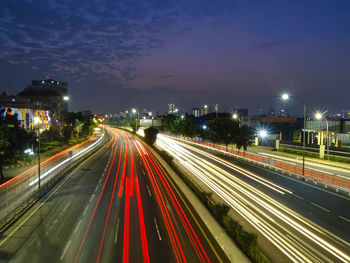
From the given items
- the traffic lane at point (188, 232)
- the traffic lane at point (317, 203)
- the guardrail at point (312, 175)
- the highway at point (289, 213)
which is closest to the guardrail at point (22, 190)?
the traffic lane at point (188, 232)

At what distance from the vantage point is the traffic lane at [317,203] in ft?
55.3

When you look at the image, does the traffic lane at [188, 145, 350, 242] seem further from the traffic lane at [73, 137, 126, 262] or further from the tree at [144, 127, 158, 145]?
the tree at [144, 127, 158, 145]

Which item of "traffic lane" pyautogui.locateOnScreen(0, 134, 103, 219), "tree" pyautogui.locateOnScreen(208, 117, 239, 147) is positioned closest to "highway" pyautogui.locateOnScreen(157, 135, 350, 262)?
"traffic lane" pyautogui.locateOnScreen(0, 134, 103, 219)

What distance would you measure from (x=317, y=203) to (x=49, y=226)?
22.3 meters

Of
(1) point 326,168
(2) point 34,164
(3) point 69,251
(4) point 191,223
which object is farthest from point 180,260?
(2) point 34,164

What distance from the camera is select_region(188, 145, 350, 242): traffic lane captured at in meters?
16.9

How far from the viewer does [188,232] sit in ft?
53.8

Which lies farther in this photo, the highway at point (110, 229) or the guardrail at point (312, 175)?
the guardrail at point (312, 175)

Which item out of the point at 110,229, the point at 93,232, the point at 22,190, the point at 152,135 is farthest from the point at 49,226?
the point at 152,135

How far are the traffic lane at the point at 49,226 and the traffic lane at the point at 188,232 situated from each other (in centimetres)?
725

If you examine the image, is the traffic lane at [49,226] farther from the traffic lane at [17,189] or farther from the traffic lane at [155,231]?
the traffic lane at [155,231]

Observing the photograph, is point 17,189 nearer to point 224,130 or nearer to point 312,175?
point 312,175

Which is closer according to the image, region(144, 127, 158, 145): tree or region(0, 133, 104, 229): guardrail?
region(0, 133, 104, 229): guardrail

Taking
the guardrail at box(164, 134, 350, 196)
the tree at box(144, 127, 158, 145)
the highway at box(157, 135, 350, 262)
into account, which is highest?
the tree at box(144, 127, 158, 145)
